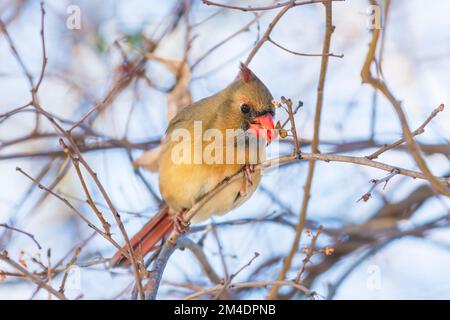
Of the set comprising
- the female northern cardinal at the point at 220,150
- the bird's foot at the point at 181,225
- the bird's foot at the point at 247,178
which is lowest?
the bird's foot at the point at 181,225

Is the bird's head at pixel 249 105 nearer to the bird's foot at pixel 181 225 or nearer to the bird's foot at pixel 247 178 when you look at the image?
the bird's foot at pixel 247 178

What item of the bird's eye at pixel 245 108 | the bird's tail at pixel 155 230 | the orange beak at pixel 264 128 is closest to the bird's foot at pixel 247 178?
the orange beak at pixel 264 128

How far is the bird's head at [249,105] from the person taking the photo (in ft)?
10.9

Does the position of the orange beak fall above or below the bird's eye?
below

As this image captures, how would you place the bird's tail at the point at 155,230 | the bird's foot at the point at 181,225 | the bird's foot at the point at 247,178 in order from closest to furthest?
the bird's foot at the point at 247,178
the bird's foot at the point at 181,225
the bird's tail at the point at 155,230

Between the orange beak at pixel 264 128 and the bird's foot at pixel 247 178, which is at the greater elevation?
the orange beak at pixel 264 128

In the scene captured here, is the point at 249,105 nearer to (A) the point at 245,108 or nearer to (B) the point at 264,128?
(A) the point at 245,108

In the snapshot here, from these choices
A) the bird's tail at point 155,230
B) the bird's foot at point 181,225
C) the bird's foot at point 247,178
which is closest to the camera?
the bird's foot at point 247,178

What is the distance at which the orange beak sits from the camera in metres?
3.17

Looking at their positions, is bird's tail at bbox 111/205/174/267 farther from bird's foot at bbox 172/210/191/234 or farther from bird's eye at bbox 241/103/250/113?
bird's eye at bbox 241/103/250/113

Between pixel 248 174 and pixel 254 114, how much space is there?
1.10ft

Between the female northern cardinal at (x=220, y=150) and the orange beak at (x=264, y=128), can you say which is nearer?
the orange beak at (x=264, y=128)

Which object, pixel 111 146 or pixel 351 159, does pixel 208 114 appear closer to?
pixel 111 146

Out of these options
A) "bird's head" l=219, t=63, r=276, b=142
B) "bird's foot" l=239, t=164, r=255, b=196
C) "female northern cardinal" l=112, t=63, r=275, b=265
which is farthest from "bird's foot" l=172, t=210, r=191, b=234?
"bird's head" l=219, t=63, r=276, b=142
